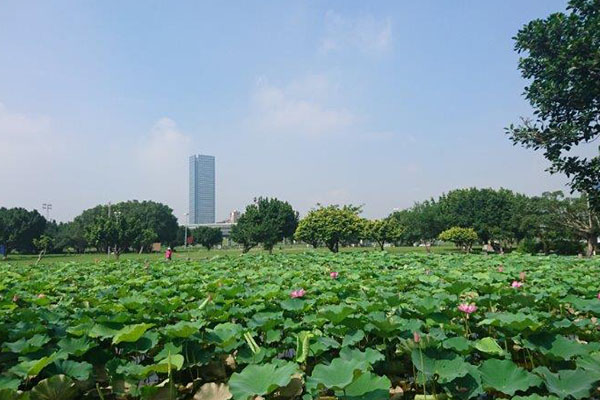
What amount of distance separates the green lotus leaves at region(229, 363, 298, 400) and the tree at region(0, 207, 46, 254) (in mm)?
53008

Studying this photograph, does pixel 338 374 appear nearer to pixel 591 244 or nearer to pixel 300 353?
pixel 300 353

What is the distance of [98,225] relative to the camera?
1257 inches

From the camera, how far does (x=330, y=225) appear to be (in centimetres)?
2975

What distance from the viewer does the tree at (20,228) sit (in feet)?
152

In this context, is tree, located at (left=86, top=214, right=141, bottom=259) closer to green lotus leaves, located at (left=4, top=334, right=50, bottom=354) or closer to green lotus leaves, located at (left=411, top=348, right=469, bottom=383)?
green lotus leaves, located at (left=4, top=334, right=50, bottom=354)

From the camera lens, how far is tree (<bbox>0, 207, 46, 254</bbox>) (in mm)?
46266

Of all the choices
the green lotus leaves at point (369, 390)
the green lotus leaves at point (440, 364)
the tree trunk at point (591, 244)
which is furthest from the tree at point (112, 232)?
the green lotus leaves at point (369, 390)

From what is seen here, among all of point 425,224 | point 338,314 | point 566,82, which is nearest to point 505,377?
point 338,314

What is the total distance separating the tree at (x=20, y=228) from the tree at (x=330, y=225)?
112ft

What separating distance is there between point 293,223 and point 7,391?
122ft

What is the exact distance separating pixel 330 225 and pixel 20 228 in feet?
120

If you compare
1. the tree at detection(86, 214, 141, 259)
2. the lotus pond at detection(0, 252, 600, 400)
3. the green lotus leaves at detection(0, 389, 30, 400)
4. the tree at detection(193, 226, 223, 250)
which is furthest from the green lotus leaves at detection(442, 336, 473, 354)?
the tree at detection(193, 226, 223, 250)

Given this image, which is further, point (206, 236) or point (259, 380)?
point (206, 236)

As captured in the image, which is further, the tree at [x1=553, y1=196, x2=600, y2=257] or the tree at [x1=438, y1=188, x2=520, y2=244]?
the tree at [x1=438, y1=188, x2=520, y2=244]
